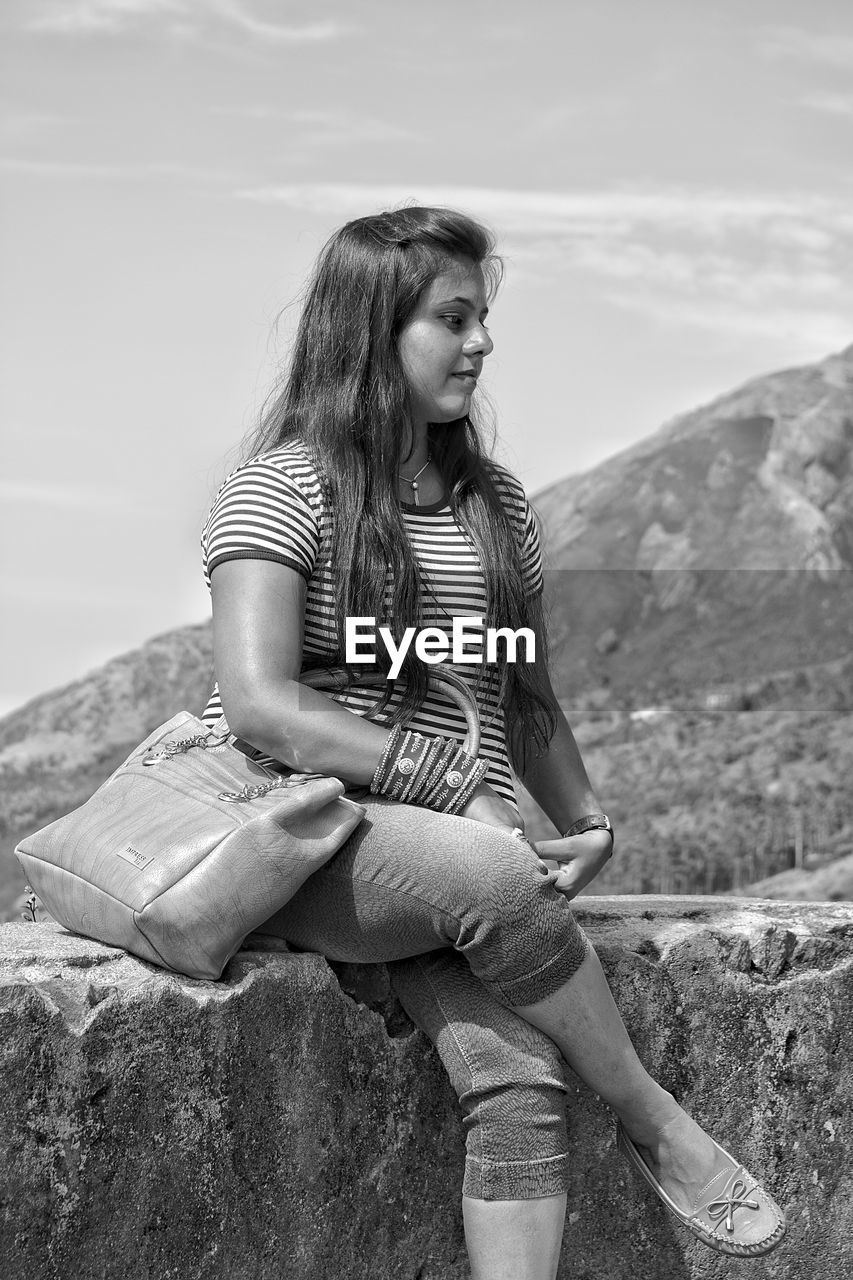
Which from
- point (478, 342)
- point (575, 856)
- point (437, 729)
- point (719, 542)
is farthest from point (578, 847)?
point (719, 542)

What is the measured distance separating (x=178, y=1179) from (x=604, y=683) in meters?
71.3

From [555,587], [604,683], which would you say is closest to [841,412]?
[604,683]

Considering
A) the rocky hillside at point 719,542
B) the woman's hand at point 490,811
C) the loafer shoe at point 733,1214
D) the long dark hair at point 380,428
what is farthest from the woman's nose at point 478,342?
the rocky hillside at point 719,542

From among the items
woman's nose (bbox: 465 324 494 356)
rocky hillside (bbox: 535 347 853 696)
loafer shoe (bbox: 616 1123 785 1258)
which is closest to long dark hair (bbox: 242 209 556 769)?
woman's nose (bbox: 465 324 494 356)

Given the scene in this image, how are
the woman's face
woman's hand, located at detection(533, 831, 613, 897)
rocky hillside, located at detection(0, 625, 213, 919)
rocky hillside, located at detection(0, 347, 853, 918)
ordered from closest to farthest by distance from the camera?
woman's hand, located at detection(533, 831, 613, 897)
the woman's face
rocky hillside, located at detection(0, 347, 853, 918)
rocky hillside, located at detection(0, 625, 213, 919)

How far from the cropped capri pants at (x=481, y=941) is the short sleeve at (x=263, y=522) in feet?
1.43

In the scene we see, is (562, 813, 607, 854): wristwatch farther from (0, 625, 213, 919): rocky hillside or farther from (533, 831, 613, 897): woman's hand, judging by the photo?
(0, 625, 213, 919): rocky hillside

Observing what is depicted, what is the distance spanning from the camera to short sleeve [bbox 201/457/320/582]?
8.20 feet

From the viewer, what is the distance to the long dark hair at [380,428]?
261 cm

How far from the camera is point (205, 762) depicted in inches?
99.1

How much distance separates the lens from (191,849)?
2.32 m

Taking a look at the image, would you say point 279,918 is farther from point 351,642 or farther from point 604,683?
point 604,683

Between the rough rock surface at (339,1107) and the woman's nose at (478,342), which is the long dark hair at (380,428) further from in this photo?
the rough rock surface at (339,1107)

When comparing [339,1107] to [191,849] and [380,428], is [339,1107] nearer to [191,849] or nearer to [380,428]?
[191,849]
